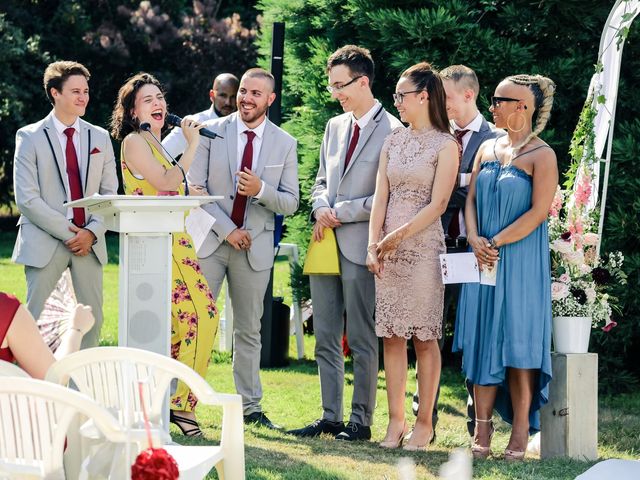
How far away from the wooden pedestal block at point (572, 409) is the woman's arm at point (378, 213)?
3.74 feet

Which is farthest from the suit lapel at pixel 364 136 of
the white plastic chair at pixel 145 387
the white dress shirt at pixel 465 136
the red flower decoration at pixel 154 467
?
the red flower decoration at pixel 154 467

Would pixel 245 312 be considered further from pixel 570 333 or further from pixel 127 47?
pixel 127 47

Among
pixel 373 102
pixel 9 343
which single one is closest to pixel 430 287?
pixel 373 102

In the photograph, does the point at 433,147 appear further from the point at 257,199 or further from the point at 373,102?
the point at 257,199

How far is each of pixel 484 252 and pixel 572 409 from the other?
3.29ft

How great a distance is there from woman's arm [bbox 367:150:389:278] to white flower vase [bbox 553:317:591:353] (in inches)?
41.7

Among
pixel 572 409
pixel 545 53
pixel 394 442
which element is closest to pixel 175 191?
pixel 394 442

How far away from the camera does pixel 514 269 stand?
6.00 m

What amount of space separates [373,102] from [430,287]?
128cm

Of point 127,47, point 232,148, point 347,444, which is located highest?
point 127,47

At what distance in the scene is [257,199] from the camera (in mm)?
6840

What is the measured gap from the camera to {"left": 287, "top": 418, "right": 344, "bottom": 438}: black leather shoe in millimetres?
6742

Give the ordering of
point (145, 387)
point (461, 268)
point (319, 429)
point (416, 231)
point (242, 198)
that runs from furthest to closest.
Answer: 1. point (242, 198)
2. point (319, 429)
3. point (416, 231)
4. point (461, 268)
5. point (145, 387)

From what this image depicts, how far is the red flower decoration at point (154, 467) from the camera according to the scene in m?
2.62
